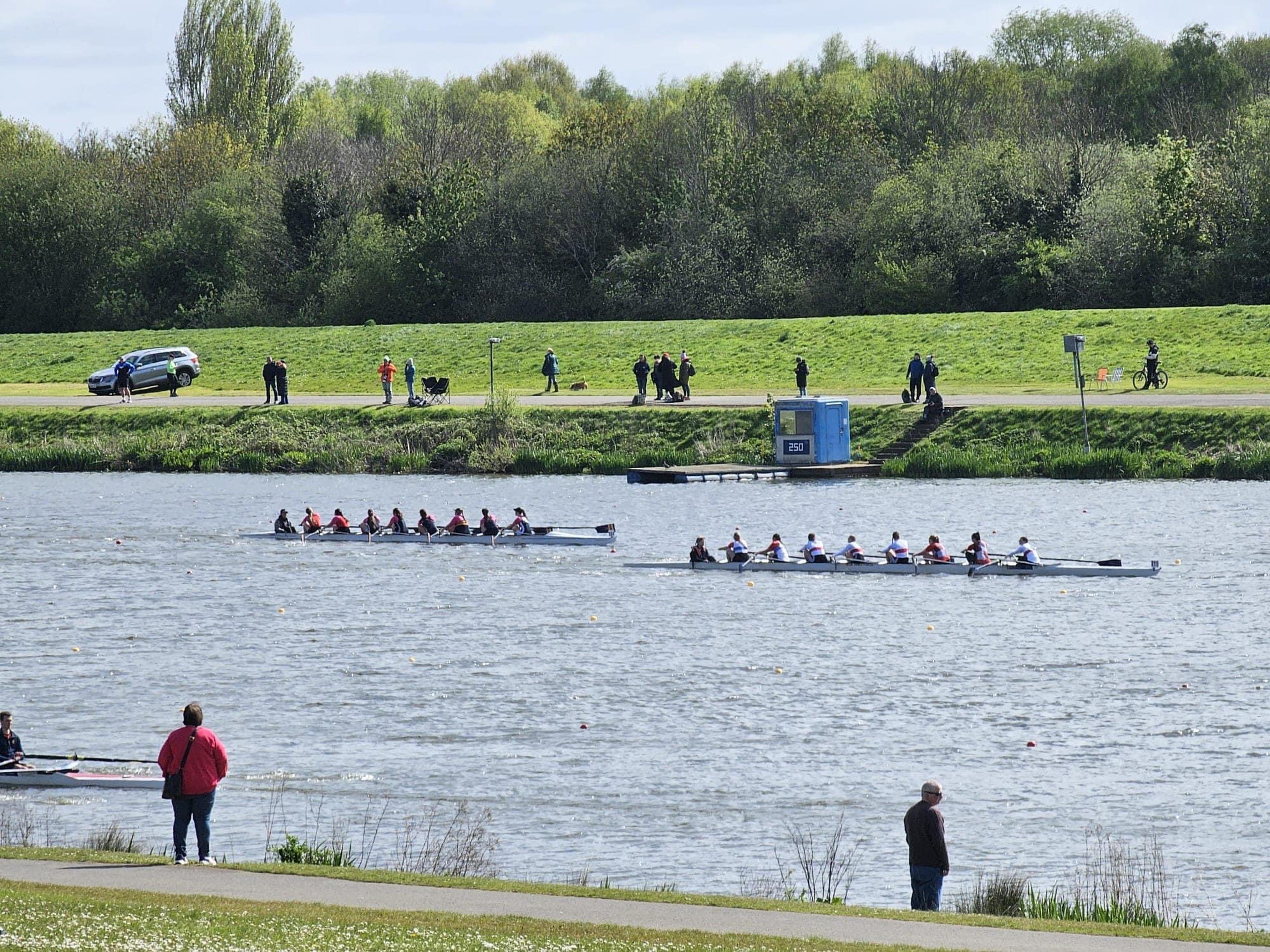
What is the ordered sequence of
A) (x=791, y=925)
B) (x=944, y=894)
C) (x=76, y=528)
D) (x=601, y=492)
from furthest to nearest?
(x=601, y=492), (x=76, y=528), (x=944, y=894), (x=791, y=925)

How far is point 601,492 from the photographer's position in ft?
199

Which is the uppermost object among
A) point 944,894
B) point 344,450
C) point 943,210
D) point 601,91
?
point 601,91

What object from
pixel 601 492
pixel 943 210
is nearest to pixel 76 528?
pixel 601 492

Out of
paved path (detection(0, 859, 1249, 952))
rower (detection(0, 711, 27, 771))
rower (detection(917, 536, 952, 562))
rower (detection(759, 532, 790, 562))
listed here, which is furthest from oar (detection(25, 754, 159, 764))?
rower (detection(917, 536, 952, 562))

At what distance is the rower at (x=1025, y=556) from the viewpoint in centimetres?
4122

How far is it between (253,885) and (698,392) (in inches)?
2339

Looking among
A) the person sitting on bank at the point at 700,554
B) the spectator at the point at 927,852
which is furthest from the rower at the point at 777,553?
the spectator at the point at 927,852

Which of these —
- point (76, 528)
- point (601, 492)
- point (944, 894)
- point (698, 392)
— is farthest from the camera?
point (698, 392)

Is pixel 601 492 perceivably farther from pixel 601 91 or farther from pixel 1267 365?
pixel 601 91

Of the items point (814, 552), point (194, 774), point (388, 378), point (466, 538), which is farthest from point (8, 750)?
point (388, 378)

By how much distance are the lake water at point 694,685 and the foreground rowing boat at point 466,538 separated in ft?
1.38

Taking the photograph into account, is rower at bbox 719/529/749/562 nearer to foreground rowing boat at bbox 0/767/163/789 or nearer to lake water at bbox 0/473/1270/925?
lake water at bbox 0/473/1270/925

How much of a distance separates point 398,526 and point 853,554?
1419 cm

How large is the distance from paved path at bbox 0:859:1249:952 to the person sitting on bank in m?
27.1
